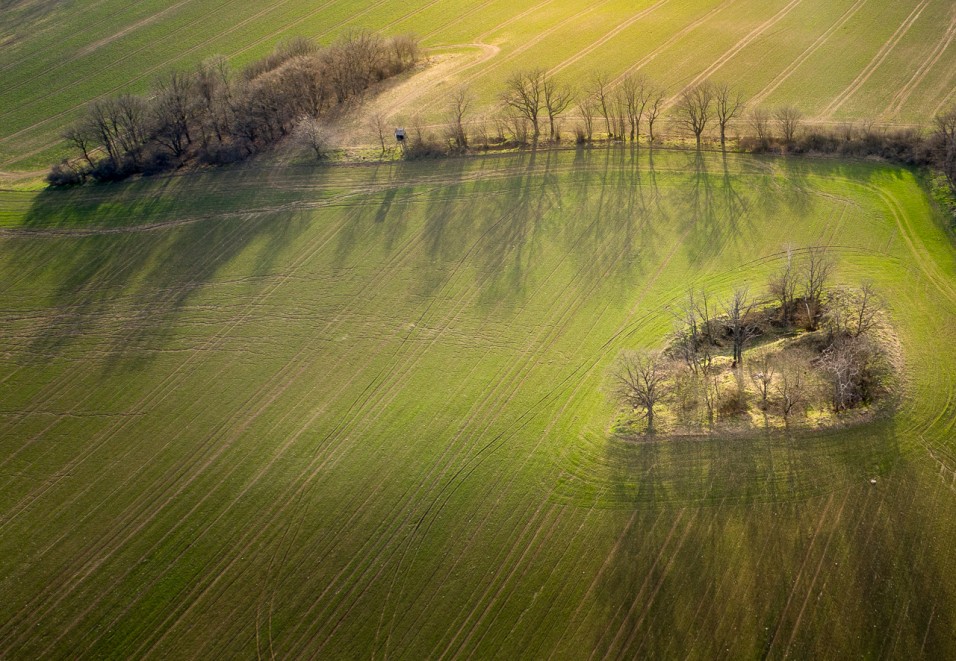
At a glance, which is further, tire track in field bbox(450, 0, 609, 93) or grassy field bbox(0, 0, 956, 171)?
tire track in field bbox(450, 0, 609, 93)

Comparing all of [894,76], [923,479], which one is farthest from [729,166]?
[923,479]

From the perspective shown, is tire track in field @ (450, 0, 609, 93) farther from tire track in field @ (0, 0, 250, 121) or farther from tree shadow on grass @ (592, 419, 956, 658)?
tree shadow on grass @ (592, 419, 956, 658)

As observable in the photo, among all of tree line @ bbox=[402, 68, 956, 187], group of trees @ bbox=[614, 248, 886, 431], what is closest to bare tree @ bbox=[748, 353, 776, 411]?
group of trees @ bbox=[614, 248, 886, 431]

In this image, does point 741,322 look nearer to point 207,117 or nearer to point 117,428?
point 117,428

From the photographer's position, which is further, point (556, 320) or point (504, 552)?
point (556, 320)

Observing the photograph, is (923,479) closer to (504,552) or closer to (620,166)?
(504,552)

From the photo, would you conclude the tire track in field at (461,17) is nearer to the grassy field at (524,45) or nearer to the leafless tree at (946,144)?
the grassy field at (524,45)
